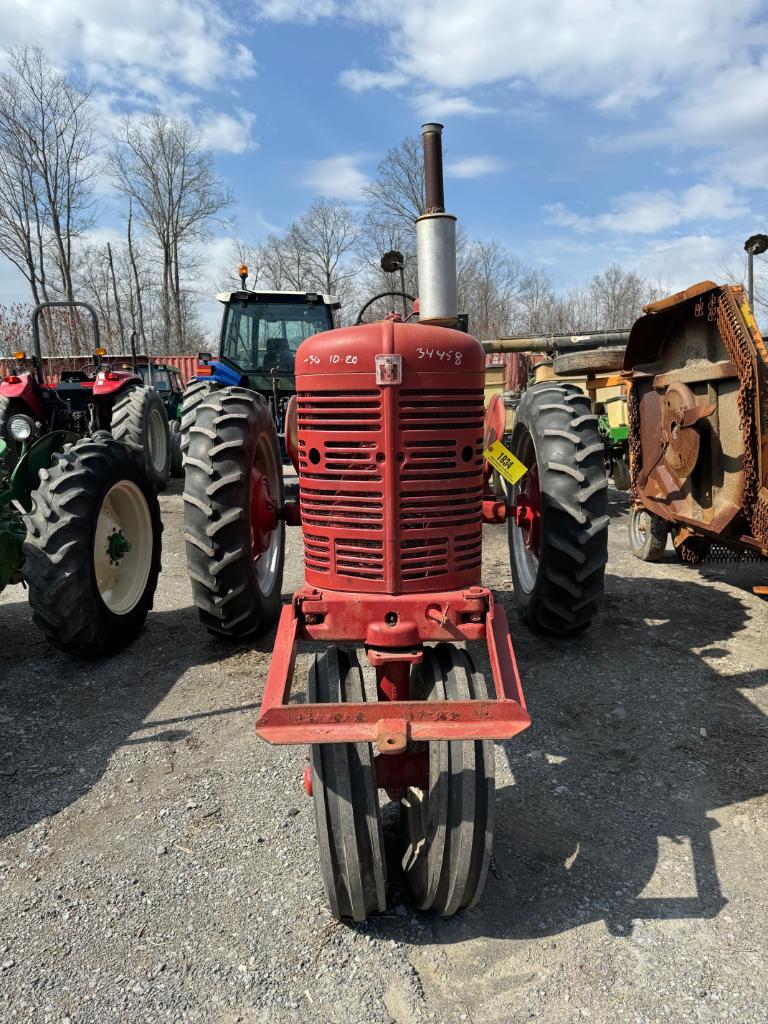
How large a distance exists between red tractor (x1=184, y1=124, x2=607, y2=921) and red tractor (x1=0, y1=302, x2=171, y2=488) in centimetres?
573

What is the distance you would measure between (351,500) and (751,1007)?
1814 mm

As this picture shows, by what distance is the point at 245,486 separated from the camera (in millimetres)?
3527

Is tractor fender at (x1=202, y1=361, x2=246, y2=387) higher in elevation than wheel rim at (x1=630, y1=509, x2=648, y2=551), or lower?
higher

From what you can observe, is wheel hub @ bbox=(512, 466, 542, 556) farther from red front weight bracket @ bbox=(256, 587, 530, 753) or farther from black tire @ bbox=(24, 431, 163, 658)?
black tire @ bbox=(24, 431, 163, 658)

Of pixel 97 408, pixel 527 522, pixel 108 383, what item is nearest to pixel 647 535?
pixel 527 522

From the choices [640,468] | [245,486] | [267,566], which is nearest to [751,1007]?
[245,486]

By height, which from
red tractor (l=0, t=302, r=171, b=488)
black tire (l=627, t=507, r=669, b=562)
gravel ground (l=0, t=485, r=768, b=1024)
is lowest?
gravel ground (l=0, t=485, r=768, b=1024)

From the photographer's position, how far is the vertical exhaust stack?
3037 mm

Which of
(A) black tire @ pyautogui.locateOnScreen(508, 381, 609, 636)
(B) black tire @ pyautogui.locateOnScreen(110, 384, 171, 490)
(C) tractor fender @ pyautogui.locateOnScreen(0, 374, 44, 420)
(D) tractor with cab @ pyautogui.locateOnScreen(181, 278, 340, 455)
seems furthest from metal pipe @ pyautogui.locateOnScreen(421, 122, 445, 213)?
(C) tractor fender @ pyautogui.locateOnScreen(0, 374, 44, 420)

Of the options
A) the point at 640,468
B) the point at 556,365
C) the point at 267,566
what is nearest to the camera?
the point at 267,566

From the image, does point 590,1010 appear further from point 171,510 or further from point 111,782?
point 171,510

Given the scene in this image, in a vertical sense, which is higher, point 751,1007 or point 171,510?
point 171,510

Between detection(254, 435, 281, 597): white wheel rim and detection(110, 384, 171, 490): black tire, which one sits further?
detection(110, 384, 171, 490): black tire

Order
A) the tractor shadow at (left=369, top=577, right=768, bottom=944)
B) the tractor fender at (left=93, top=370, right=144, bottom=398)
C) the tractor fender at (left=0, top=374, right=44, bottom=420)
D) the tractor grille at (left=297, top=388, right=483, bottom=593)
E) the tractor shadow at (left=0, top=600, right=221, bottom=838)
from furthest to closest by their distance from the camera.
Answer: the tractor fender at (left=93, top=370, right=144, bottom=398)
the tractor fender at (left=0, top=374, right=44, bottom=420)
the tractor shadow at (left=0, top=600, right=221, bottom=838)
the tractor grille at (left=297, top=388, right=483, bottom=593)
the tractor shadow at (left=369, top=577, right=768, bottom=944)
